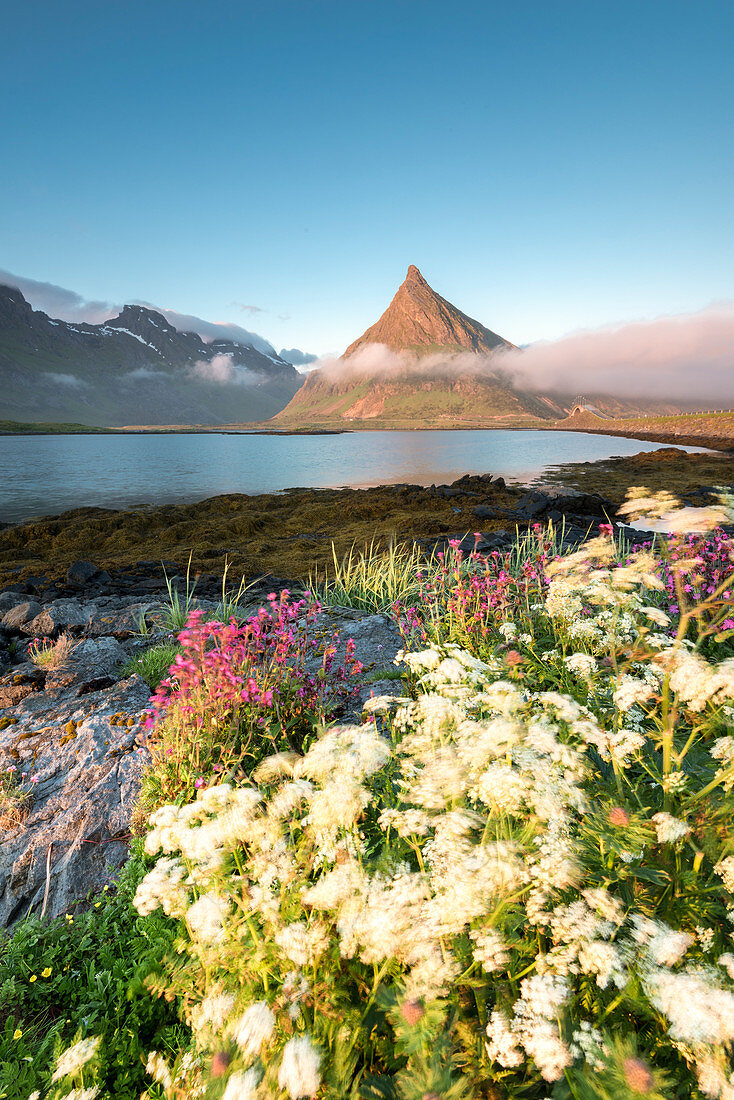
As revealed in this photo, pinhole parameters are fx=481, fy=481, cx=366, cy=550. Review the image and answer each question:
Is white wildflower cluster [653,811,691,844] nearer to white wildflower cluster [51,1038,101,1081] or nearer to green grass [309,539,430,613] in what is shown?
white wildflower cluster [51,1038,101,1081]

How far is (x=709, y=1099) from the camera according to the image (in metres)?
1.50

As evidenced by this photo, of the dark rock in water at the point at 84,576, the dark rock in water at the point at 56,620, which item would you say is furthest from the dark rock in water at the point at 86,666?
the dark rock in water at the point at 84,576

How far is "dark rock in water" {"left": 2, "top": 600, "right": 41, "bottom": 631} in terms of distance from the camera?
6965mm

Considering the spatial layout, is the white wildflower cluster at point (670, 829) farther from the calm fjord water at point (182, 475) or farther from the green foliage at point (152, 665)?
the calm fjord water at point (182, 475)

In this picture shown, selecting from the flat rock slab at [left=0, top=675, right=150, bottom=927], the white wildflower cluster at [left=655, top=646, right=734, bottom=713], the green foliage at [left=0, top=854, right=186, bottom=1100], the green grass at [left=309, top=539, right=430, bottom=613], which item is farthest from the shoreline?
the white wildflower cluster at [left=655, top=646, right=734, bottom=713]

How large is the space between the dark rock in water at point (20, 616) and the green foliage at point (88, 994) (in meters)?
5.04

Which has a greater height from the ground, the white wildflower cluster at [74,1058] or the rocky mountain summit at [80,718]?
the white wildflower cluster at [74,1058]

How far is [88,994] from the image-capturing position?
8.42 feet

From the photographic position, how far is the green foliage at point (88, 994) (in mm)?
2178

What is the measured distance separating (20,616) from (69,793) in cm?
414

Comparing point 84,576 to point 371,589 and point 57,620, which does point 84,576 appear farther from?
point 371,589

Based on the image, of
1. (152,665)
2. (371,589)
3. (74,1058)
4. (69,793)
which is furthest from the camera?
(371,589)

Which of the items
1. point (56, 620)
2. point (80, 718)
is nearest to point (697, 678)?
point (80, 718)

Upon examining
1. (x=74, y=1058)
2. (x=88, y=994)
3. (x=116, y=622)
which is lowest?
(x=116, y=622)
